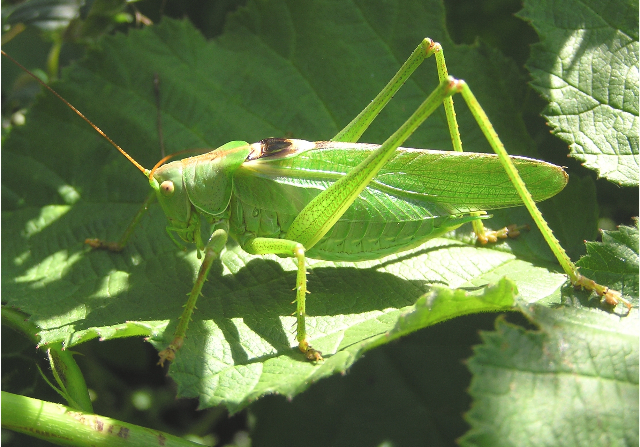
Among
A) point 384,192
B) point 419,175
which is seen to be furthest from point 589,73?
point 384,192

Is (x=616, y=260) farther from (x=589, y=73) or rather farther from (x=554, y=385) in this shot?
(x=589, y=73)

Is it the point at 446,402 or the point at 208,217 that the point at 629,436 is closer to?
the point at 446,402

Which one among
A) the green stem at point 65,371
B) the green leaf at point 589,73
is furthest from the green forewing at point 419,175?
the green stem at point 65,371

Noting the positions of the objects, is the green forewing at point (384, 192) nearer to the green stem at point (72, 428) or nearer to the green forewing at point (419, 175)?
the green forewing at point (419, 175)

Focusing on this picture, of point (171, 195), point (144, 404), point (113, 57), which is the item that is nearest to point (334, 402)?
point (144, 404)

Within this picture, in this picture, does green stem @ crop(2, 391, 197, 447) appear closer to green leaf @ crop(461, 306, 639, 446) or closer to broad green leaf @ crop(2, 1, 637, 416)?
broad green leaf @ crop(2, 1, 637, 416)

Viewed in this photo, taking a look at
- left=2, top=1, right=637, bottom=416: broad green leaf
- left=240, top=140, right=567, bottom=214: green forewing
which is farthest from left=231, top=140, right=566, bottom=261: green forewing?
left=2, top=1, right=637, bottom=416: broad green leaf
